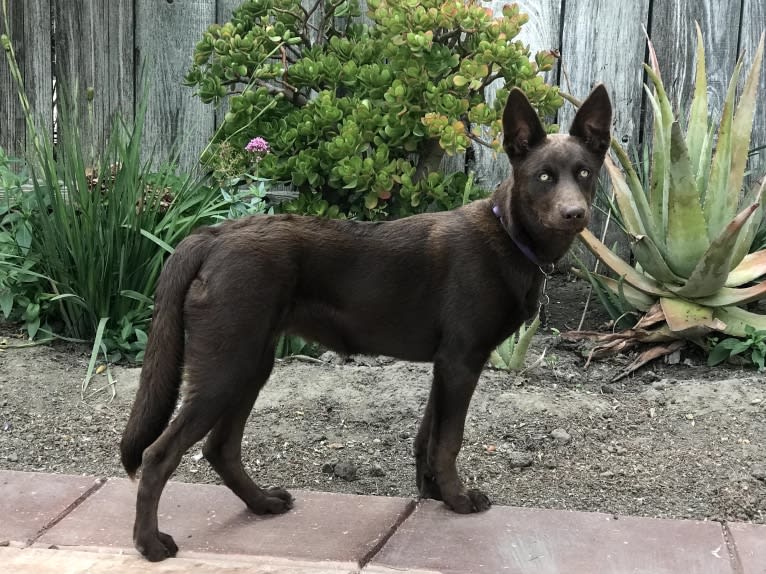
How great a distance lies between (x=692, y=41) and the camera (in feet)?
17.7

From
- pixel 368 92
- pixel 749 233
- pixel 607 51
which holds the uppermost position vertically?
pixel 607 51

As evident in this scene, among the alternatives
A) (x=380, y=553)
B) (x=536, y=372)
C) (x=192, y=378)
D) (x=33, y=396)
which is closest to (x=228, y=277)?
(x=192, y=378)

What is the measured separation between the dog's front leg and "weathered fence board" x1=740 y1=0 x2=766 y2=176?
2.95m

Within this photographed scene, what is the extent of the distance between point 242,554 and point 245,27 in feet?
9.95

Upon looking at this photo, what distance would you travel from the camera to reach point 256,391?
3.32m

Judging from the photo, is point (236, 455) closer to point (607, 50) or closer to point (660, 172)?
point (660, 172)

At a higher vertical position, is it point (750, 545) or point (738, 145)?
point (738, 145)

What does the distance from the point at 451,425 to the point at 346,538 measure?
523 millimetres

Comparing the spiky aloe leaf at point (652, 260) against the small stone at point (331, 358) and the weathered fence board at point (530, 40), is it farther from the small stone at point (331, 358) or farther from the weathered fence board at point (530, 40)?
the small stone at point (331, 358)

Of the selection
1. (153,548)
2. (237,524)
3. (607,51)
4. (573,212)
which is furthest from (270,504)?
(607,51)

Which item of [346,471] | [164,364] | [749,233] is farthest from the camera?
[749,233]

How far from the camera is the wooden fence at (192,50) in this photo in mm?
5371

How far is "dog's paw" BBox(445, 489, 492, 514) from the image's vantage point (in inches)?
131

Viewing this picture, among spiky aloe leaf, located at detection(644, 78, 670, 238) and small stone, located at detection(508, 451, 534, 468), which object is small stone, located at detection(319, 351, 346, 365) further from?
spiky aloe leaf, located at detection(644, 78, 670, 238)
